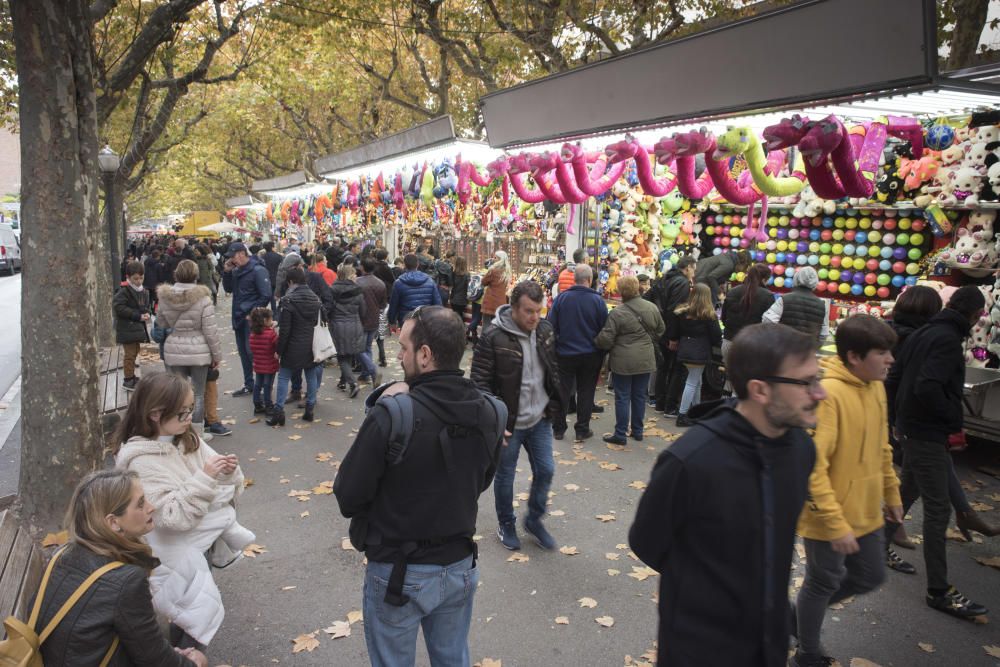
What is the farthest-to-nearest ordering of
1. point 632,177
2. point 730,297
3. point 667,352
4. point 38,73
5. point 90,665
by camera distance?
1. point 632,177
2. point 667,352
3. point 730,297
4. point 38,73
5. point 90,665

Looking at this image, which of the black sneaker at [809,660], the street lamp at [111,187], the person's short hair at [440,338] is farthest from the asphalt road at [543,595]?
the street lamp at [111,187]

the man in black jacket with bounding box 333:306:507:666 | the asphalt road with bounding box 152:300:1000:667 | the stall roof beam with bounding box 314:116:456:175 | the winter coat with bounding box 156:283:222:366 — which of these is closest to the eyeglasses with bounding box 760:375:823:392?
the man in black jacket with bounding box 333:306:507:666

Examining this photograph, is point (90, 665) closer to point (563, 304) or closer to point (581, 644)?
point (581, 644)

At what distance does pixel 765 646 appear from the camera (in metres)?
2.08

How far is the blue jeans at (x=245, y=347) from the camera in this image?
30.0 feet

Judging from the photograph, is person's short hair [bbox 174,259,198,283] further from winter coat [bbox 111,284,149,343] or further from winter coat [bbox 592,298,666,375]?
winter coat [bbox 592,298,666,375]

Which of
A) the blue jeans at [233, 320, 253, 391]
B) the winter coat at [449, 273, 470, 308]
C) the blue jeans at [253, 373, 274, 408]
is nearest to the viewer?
the blue jeans at [253, 373, 274, 408]

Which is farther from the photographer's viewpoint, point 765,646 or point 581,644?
point 581,644

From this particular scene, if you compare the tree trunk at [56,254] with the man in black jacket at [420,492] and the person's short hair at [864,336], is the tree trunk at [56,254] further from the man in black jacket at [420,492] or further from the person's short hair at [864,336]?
the person's short hair at [864,336]

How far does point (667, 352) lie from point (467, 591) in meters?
6.73

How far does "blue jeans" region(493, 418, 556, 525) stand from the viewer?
194 inches

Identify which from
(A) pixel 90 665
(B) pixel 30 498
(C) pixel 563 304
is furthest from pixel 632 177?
(A) pixel 90 665

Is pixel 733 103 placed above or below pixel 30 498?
above

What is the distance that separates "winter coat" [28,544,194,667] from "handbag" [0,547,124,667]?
1cm
